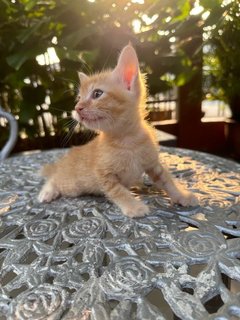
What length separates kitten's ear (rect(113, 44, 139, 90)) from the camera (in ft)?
1.94

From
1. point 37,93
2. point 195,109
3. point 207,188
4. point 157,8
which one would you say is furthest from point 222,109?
point 207,188

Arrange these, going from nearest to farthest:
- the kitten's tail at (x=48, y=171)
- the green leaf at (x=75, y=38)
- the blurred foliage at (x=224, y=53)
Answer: the kitten's tail at (x=48, y=171), the blurred foliage at (x=224, y=53), the green leaf at (x=75, y=38)

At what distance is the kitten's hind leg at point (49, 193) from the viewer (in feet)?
2.14

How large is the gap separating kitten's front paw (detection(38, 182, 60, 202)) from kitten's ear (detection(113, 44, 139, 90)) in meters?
0.29

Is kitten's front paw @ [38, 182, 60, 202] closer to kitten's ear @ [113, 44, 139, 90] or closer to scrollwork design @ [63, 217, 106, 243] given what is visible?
scrollwork design @ [63, 217, 106, 243]

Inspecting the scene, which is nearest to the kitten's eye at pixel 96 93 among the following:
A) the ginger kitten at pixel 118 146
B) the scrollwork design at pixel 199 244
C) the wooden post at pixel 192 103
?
the ginger kitten at pixel 118 146

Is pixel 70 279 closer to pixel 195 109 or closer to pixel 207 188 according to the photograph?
pixel 207 188

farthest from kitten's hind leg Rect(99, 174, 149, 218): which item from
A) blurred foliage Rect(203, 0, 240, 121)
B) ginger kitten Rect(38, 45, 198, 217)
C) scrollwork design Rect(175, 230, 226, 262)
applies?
blurred foliage Rect(203, 0, 240, 121)

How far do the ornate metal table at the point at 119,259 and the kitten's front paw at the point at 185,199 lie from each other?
0.05ft

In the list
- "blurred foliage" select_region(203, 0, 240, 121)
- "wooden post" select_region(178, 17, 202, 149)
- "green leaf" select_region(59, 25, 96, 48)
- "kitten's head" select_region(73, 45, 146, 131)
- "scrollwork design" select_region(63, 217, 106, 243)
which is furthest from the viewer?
"wooden post" select_region(178, 17, 202, 149)

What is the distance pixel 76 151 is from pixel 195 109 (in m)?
1.31

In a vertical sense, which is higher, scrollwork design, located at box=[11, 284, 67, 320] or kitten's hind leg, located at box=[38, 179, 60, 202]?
kitten's hind leg, located at box=[38, 179, 60, 202]

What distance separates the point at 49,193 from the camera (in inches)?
26.3

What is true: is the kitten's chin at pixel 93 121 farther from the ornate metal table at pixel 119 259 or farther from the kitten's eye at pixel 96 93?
the ornate metal table at pixel 119 259
